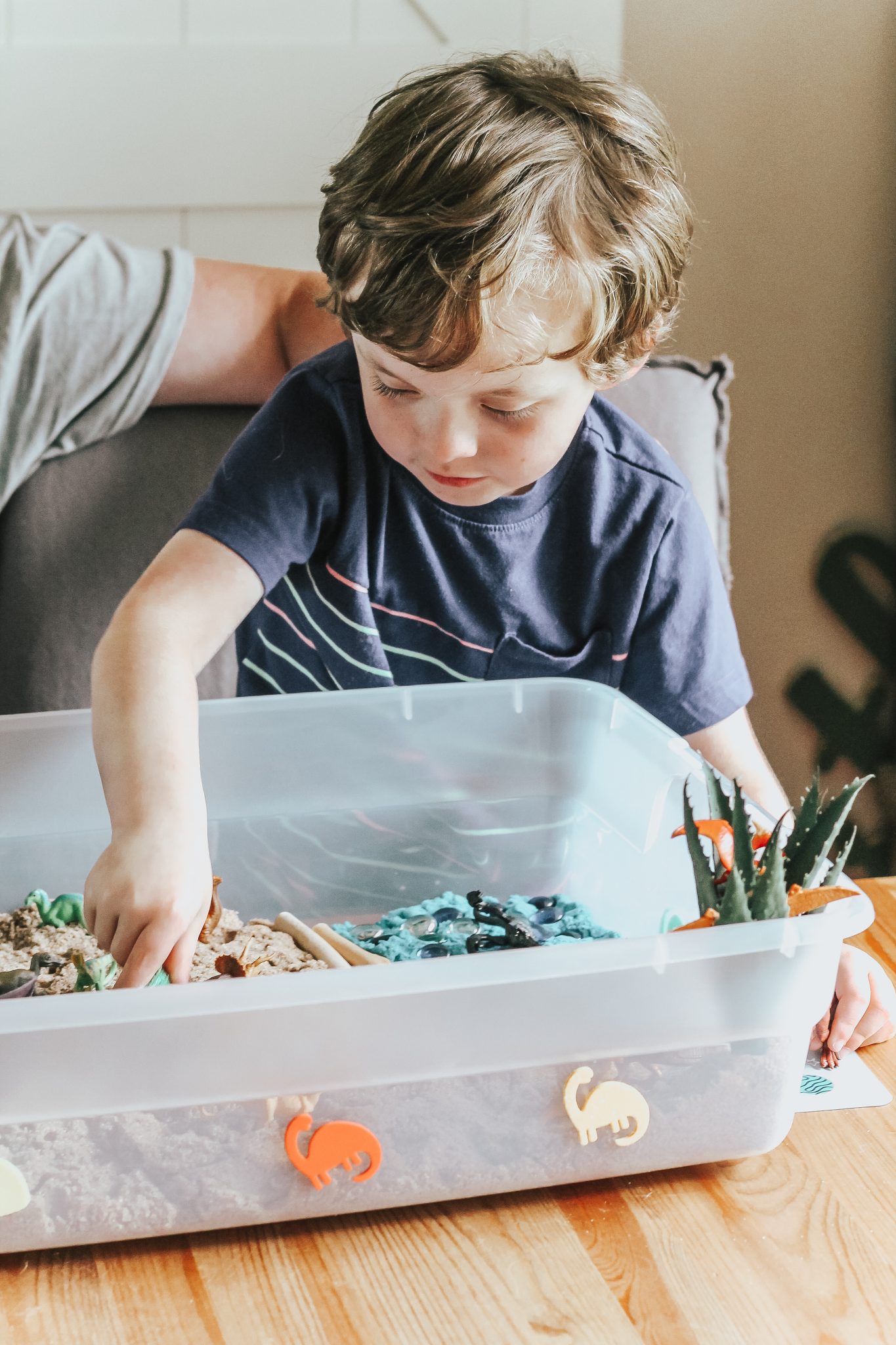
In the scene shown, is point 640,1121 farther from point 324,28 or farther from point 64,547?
point 324,28

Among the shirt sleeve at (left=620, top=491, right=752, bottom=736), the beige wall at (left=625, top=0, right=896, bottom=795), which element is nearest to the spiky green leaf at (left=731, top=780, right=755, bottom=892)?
the shirt sleeve at (left=620, top=491, right=752, bottom=736)

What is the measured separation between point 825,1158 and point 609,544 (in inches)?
21.7

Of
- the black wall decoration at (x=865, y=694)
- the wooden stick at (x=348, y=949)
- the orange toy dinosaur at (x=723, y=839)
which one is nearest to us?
the orange toy dinosaur at (x=723, y=839)

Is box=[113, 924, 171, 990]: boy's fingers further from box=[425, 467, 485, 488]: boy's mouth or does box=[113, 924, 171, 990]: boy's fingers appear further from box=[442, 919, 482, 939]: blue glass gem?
box=[425, 467, 485, 488]: boy's mouth

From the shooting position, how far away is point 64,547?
119 centimetres

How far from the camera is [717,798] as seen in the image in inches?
23.1

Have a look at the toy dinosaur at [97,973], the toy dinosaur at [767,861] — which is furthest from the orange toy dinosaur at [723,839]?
the toy dinosaur at [97,973]

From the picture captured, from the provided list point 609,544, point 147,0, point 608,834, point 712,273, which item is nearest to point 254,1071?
point 608,834

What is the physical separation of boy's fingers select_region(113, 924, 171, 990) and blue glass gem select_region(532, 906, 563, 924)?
251 millimetres

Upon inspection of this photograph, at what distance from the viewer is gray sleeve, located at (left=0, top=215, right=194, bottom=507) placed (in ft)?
3.77

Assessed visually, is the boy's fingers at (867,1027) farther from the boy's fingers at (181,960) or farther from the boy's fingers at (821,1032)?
the boy's fingers at (181,960)

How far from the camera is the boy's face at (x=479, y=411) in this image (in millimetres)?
708

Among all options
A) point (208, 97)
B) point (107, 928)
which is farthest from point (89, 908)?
point (208, 97)

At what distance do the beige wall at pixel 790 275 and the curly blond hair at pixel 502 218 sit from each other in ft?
Answer: 3.03
